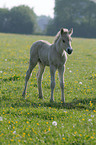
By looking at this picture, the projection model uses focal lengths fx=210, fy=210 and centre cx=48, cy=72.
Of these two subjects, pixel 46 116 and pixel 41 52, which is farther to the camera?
pixel 41 52

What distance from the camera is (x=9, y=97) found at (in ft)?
24.0

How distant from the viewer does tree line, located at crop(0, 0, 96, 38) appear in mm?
74562

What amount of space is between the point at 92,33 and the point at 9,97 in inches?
2723

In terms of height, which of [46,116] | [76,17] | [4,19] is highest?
[76,17]

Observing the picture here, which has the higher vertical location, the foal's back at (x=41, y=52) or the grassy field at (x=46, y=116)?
the foal's back at (x=41, y=52)

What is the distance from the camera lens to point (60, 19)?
78.3 meters

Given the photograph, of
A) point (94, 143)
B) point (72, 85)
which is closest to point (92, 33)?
point (72, 85)

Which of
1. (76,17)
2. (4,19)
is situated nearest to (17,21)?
(4,19)

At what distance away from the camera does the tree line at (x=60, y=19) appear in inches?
2936

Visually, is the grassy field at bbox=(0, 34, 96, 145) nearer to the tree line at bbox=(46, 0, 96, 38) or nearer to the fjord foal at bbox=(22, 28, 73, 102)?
the fjord foal at bbox=(22, 28, 73, 102)

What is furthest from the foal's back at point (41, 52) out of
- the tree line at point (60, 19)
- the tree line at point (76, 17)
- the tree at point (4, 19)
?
the tree at point (4, 19)

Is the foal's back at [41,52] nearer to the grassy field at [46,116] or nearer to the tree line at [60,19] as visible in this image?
the grassy field at [46,116]

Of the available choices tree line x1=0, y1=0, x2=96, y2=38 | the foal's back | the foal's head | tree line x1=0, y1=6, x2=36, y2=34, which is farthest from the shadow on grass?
tree line x1=0, y1=6, x2=36, y2=34

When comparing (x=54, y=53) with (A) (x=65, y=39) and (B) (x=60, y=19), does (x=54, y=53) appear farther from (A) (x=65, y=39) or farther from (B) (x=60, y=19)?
(B) (x=60, y=19)
